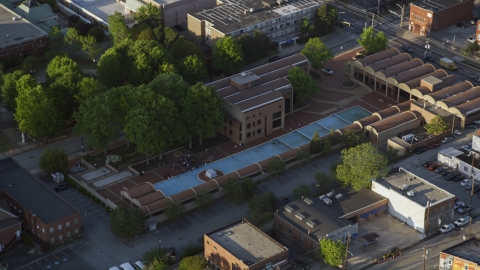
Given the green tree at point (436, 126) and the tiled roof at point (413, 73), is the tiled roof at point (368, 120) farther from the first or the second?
the tiled roof at point (413, 73)

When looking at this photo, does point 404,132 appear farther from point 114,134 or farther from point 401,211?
point 114,134

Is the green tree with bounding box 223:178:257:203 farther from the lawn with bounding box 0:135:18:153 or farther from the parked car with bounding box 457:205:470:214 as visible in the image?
the lawn with bounding box 0:135:18:153

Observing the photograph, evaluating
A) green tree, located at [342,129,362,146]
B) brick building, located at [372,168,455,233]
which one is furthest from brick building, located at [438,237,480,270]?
green tree, located at [342,129,362,146]

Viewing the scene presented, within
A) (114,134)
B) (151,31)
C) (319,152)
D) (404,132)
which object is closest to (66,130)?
(114,134)

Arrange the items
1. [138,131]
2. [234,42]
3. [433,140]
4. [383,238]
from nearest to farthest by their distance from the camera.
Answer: [383,238]
[138,131]
[433,140]
[234,42]

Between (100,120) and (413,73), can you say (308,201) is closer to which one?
(100,120)

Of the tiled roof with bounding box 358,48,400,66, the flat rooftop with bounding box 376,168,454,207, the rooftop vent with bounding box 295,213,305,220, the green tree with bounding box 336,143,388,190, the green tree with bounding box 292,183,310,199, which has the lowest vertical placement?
the green tree with bounding box 292,183,310,199

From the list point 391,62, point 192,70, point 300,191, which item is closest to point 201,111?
point 192,70
